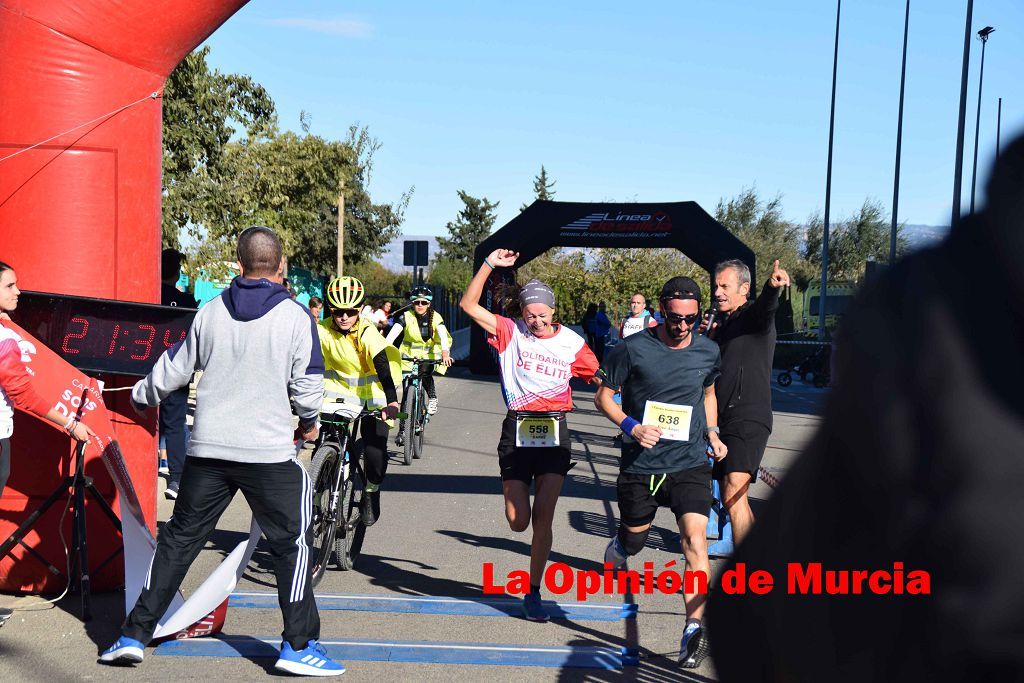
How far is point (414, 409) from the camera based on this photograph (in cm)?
1349

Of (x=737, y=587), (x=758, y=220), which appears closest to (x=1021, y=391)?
(x=737, y=587)

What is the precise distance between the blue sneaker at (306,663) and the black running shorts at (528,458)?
1734 millimetres

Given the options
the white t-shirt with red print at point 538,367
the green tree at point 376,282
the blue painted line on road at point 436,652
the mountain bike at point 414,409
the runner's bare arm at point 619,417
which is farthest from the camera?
the green tree at point 376,282

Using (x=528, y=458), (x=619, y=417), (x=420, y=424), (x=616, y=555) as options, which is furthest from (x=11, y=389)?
(x=420, y=424)

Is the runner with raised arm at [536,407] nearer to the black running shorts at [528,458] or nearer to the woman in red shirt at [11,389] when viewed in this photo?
the black running shorts at [528,458]

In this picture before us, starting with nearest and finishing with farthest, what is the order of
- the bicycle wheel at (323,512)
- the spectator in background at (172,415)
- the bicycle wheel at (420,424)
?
the bicycle wheel at (323,512) < the spectator in background at (172,415) < the bicycle wheel at (420,424)

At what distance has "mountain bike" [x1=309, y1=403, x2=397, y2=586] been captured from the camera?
7.25 m

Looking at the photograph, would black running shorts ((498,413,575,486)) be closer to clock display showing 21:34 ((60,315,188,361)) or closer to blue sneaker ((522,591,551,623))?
blue sneaker ((522,591,551,623))

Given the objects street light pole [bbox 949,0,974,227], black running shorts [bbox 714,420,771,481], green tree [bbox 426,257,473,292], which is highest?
street light pole [bbox 949,0,974,227]

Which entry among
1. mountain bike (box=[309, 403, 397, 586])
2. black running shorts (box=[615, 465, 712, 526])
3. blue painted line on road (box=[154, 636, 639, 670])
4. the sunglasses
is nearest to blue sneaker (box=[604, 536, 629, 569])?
black running shorts (box=[615, 465, 712, 526])

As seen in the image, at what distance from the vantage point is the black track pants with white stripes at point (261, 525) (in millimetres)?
5477

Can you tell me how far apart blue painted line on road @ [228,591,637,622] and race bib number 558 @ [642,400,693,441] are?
1220 mm

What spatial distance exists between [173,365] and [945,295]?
5024 millimetres

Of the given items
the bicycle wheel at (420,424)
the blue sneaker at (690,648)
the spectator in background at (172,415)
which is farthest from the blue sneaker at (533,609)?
the bicycle wheel at (420,424)
